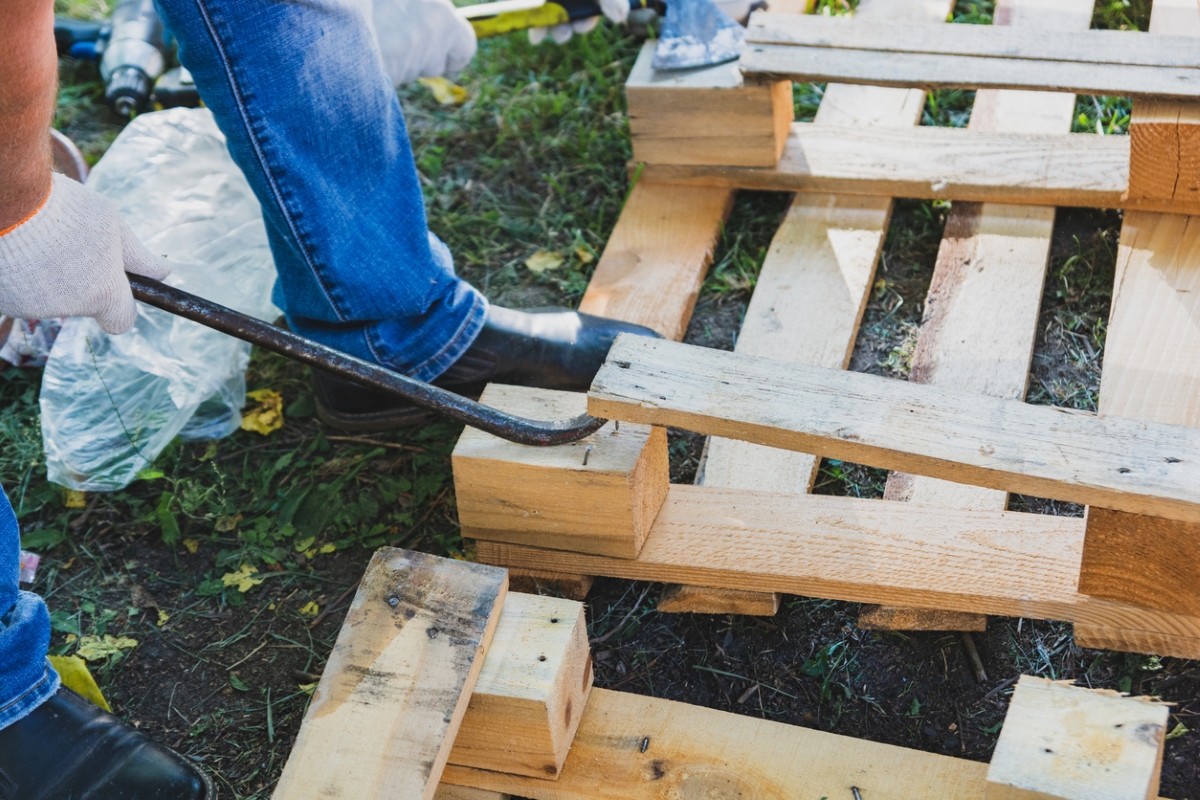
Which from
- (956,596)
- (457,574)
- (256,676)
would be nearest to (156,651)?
(256,676)

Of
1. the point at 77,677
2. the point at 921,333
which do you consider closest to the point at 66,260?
the point at 77,677

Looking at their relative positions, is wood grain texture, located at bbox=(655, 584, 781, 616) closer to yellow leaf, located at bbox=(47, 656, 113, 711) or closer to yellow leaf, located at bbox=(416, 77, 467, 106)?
yellow leaf, located at bbox=(47, 656, 113, 711)

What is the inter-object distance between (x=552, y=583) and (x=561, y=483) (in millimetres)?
255

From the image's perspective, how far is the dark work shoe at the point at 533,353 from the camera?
2.05 m

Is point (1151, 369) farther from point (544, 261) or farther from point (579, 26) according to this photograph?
point (579, 26)

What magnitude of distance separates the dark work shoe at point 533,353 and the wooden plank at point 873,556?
0.39 meters

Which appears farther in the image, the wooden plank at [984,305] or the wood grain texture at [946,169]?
the wood grain texture at [946,169]

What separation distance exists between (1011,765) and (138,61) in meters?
2.80

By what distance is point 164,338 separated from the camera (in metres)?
2.26

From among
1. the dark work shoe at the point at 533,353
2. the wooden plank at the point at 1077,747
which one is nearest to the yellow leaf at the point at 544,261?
the dark work shoe at the point at 533,353

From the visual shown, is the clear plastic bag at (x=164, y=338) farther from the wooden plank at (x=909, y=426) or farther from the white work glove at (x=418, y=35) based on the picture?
the wooden plank at (x=909, y=426)

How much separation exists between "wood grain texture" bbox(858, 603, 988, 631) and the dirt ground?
0.22 feet

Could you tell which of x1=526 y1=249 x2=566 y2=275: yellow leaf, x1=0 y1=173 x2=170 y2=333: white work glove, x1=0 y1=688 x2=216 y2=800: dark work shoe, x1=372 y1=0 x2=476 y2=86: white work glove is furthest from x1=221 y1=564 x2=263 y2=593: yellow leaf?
x1=372 y1=0 x2=476 y2=86: white work glove

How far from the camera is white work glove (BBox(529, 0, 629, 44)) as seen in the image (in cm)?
263
